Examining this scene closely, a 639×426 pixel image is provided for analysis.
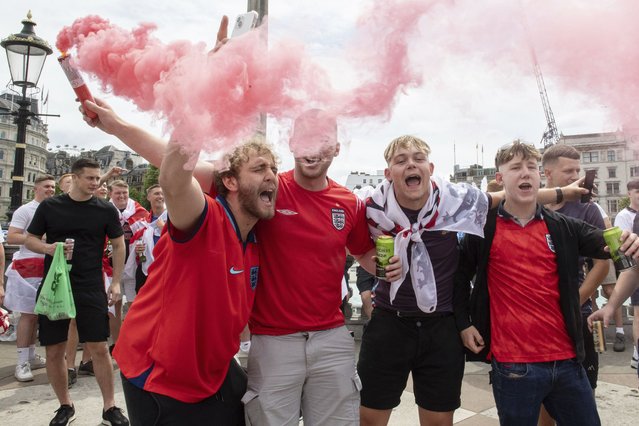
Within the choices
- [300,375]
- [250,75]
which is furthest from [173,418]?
[250,75]

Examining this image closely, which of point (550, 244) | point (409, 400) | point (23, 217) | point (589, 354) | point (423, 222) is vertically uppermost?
point (23, 217)

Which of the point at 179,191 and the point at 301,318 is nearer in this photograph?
the point at 179,191

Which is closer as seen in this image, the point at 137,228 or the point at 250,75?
the point at 250,75

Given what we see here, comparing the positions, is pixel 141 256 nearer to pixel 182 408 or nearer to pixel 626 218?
pixel 182 408

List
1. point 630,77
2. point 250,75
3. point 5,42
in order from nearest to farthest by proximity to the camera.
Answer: point 630,77
point 250,75
point 5,42

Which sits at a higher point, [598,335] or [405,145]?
[405,145]

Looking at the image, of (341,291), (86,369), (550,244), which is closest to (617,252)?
(550,244)

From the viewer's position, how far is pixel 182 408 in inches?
79.7

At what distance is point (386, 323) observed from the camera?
2.72 m

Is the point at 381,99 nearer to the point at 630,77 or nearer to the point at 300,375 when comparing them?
the point at 630,77

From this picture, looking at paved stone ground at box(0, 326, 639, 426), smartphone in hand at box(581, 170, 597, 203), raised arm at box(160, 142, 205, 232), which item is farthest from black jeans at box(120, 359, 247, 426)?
smartphone in hand at box(581, 170, 597, 203)

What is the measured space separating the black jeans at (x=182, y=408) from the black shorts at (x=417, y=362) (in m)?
0.85

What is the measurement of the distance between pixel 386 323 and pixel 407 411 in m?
1.73

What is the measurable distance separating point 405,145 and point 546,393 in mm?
1575
